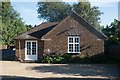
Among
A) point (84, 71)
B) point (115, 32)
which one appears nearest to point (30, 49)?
point (84, 71)

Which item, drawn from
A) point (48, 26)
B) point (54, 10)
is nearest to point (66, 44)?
point (48, 26)

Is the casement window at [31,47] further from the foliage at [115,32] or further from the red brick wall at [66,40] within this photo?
the foliage at [115,32]

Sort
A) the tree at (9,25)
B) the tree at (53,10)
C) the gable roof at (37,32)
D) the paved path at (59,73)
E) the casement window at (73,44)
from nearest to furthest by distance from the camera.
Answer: the paved path at (59,73) < the casement window at (73,44) < the gable roof at (37,32) < the tree at (9,25) < the tree at (53,10)

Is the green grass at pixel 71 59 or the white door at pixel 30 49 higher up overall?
the white door at pixel 30 49

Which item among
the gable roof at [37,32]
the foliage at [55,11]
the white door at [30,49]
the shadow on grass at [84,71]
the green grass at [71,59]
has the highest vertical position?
the foliage at [55,11]

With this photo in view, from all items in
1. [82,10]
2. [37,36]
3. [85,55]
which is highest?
[82,10]

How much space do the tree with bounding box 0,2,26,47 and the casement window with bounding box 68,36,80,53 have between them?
78.6 ft

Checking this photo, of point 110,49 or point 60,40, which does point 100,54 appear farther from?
point 110,49

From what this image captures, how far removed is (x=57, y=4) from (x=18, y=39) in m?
54.9

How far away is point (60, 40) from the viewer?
3297cm

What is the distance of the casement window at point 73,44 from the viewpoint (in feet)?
108

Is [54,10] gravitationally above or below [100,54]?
above

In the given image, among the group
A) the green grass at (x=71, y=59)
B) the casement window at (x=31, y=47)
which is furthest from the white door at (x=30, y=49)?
the green grass at (x=71, y=59)

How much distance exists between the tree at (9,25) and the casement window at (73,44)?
24.0 meters
